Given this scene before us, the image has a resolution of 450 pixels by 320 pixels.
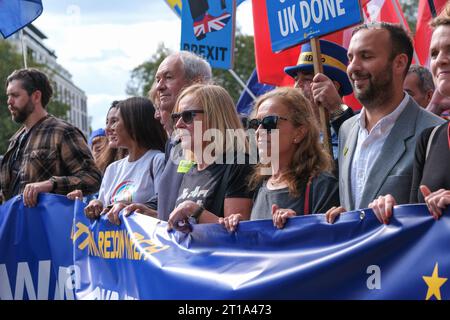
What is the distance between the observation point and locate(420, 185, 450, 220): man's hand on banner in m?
2.97

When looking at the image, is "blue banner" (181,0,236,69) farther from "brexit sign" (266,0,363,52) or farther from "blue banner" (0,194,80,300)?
"blue banner" (0,194,80,300)

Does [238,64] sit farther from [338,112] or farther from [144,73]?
[338,112]

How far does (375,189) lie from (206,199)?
969 mm

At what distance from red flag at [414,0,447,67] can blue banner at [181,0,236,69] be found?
5.38 feet

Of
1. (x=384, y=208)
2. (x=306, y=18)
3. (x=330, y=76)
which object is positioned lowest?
(x=384, y=208)

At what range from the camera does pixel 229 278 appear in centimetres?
380

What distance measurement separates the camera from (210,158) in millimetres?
4535

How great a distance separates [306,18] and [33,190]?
2.30 m

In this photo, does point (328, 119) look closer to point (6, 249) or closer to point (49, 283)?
point (49, 283)

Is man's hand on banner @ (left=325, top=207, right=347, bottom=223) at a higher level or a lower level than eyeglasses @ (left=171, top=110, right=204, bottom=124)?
lower

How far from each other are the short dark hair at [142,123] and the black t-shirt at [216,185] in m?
1.39

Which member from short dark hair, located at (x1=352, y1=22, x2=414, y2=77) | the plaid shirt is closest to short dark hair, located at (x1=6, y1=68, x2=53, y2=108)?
the plaid shirt

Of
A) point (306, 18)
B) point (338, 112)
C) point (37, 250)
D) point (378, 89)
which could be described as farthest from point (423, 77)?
point (37, 250)
